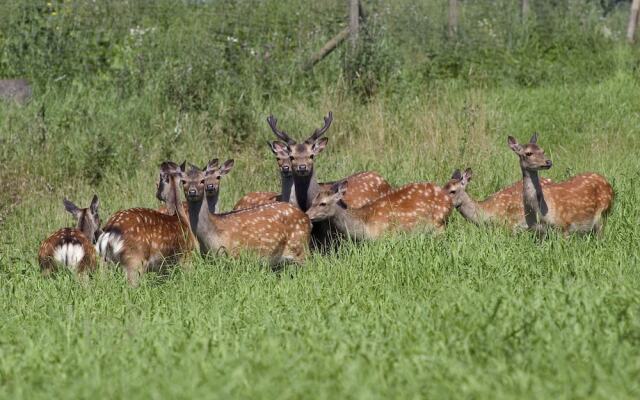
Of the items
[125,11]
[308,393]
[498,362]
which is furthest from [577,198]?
[125,11]

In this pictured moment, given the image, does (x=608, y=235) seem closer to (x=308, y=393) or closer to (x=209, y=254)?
(x=209, y=254)

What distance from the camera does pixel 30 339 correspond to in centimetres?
566

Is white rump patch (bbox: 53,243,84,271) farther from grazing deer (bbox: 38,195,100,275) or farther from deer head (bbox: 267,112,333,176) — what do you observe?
deer head (bbox: 267,112,333,176)

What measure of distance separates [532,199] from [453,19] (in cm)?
839

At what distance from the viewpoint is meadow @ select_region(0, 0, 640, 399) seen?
4766 millimetres

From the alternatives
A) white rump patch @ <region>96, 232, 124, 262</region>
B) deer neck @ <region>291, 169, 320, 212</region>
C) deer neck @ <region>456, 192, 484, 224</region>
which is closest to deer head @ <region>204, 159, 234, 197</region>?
deer neck @ <region>291, 169, 320, 212</region>

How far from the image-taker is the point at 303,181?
372 inches

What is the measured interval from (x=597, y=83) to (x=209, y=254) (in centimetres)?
879

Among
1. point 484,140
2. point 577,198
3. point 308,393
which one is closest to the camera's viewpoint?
point 308,393

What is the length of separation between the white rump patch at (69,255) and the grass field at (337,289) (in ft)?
0.95

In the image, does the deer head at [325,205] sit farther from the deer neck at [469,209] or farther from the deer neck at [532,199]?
the deer neck at [532,199]

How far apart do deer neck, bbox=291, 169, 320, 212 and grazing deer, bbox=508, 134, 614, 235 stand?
1.76m

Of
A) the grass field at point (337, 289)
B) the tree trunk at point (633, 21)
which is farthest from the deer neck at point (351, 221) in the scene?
the tree trunk at point (633, 21)

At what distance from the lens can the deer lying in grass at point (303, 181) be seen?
30.2 ft
